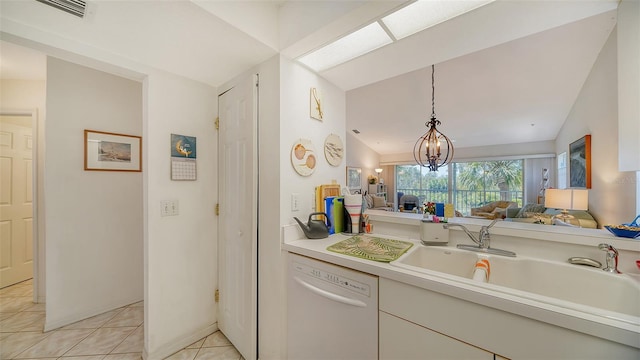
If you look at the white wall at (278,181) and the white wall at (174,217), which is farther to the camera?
the white wall at (174,217)

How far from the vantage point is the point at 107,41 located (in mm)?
1317

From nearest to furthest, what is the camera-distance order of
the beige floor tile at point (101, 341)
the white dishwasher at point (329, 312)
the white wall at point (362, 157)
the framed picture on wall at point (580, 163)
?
the white dishwasher at point (329, 312), the beige floor tile at point (101, 341), the framed picture on wall at point (580, 163), the white wall at point (362, 157)

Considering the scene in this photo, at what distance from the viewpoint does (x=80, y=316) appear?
203 centimetres

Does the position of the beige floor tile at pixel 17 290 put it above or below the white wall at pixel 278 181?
below

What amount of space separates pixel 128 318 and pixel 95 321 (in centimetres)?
26

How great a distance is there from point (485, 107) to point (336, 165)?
13.4 feet

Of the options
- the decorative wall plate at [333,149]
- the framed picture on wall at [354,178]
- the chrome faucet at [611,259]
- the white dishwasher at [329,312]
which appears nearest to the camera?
the chrome faucet at [611,259]

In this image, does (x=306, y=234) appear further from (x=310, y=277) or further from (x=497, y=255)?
(x=497, y=255)

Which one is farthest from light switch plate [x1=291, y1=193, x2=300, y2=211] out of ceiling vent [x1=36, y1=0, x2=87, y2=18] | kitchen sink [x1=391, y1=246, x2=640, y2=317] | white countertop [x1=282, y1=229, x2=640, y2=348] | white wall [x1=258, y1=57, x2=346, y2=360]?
ceiling vent [x1=36, y1=0, x2=87, y2=18]

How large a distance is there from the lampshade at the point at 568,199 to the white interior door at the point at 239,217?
368 cm

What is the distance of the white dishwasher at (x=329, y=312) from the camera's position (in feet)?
3.45

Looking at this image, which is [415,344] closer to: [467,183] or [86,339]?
[86,339]

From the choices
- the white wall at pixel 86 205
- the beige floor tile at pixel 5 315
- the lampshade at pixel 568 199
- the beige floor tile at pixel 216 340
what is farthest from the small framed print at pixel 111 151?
the lampshade at pixel 568 199

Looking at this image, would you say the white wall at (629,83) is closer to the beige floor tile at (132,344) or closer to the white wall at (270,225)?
the white wall at (270,225)
